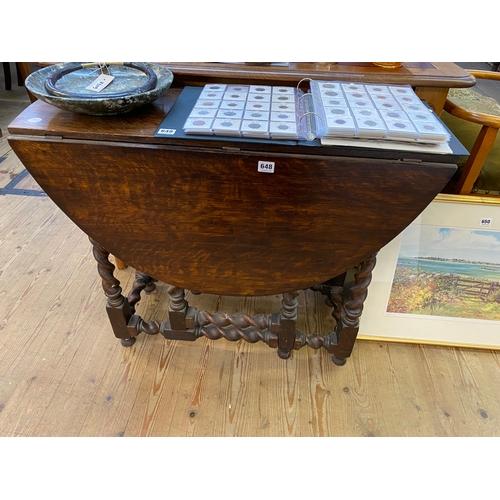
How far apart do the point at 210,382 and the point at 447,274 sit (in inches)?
35.3

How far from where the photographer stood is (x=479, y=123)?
1210 mm

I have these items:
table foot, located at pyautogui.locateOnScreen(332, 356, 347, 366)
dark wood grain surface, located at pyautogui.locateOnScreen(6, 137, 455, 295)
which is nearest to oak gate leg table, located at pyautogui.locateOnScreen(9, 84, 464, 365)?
dark wood grain surface, located at pyautogui.locateOnScreen(6, 137, 455, 295)

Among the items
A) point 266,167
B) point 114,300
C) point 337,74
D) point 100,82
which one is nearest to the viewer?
point 266,167

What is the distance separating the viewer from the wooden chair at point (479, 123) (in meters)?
1.21

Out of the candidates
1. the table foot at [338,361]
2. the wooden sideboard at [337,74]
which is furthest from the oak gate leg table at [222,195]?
the table foot at [338,361]

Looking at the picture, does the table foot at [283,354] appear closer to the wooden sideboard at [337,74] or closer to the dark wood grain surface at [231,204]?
the dark wood grain surface at [231,204]

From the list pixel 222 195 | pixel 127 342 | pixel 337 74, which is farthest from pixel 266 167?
pixel 127 342

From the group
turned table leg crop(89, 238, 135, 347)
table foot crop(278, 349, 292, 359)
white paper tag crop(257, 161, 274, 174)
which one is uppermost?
white paper tag crop(257, 161, 274, 174)

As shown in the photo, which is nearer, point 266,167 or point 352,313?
point 266,167

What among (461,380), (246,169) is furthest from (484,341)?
(246,169)

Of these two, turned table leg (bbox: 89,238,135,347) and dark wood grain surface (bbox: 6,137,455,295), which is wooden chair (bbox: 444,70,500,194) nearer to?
dark wood grain surface (bbox: 6,137,455,295)

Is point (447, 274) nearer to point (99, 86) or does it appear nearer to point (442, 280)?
point (442, 280)

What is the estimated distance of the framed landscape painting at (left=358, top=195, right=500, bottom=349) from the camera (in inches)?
51.9

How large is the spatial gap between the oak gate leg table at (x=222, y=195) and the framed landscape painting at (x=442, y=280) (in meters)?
0.23
